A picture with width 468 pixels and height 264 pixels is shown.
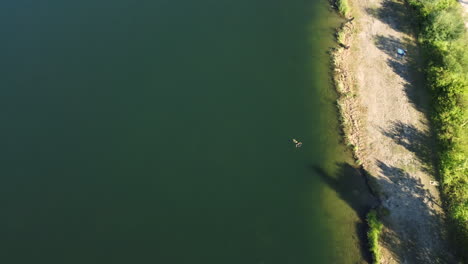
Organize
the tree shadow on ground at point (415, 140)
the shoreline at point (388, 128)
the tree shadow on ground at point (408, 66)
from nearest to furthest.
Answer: the shoreline at point (388, 128), the tree shadow on ground at point (415, 140), the tree shadow on ground at point (408, 66)

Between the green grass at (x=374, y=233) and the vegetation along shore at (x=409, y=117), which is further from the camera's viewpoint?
the vegetation along shore at (x=409, y=117)

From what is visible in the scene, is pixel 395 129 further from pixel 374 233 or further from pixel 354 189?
pixel 374 233

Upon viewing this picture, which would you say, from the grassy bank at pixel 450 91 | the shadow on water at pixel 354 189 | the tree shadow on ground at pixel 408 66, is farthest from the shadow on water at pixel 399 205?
the tree shadow on ground at pixel 408 66

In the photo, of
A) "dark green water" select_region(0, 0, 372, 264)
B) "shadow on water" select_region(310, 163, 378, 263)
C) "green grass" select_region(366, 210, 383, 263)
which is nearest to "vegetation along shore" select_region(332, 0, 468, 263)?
"green grass" select_region(366, 210, 383, 263)

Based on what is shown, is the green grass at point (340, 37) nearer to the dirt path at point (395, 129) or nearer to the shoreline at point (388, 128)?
the shoreline at point (388, 128)

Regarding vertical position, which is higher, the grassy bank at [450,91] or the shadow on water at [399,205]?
the grassy bank at [450,91]

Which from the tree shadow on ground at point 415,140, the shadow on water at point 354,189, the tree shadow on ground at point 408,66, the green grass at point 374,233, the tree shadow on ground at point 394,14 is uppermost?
the tree shadow on ground at point 394,14

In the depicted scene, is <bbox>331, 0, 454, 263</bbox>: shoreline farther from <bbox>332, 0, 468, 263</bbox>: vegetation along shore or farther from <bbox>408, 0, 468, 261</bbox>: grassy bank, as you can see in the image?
<bbox>408, 0, 468, 261</bbox>: grassy bank

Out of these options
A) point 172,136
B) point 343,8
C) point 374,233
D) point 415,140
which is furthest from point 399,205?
point 343,8
